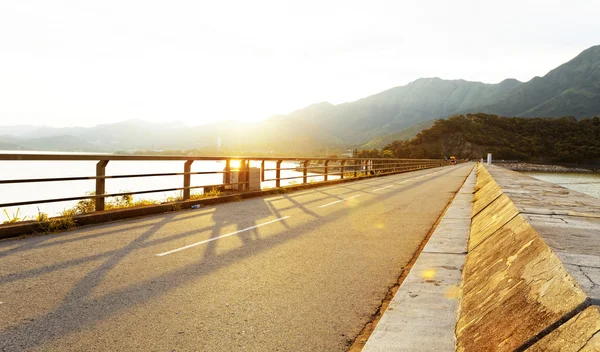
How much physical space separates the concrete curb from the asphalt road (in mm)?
297

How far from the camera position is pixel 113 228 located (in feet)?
30.7

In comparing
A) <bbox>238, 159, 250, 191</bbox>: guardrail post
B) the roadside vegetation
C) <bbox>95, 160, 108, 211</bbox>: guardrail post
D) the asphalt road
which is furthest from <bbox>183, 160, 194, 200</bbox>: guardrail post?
the asphalt road

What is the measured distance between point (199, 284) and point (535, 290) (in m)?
3.85

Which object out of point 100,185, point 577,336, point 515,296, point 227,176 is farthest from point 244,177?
point 577,336

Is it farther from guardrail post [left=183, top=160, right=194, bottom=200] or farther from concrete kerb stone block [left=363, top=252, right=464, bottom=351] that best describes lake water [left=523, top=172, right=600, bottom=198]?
concrete kerb stone block [left=363, top=252, right=464, bottom=351]

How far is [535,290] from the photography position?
9.36ft

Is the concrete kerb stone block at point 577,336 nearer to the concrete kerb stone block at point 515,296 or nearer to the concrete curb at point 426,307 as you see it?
the concrete kerb stone block at point 515,296

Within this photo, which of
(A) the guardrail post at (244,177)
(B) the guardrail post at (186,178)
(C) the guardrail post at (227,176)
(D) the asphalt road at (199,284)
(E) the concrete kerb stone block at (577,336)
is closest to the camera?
(E) the concrete kerb stone block at (577,336)

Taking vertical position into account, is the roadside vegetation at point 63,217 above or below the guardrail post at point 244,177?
below

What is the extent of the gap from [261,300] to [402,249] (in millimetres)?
3723

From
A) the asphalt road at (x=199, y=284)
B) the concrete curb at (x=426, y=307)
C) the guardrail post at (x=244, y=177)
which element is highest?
the guardrail post at (x=244, y=177)

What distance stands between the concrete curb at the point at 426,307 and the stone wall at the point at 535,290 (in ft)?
0.54

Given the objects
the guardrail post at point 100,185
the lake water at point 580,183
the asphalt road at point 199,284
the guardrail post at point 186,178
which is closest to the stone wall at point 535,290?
the asphalt road at point 199,284

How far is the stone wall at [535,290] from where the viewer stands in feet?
7.50
